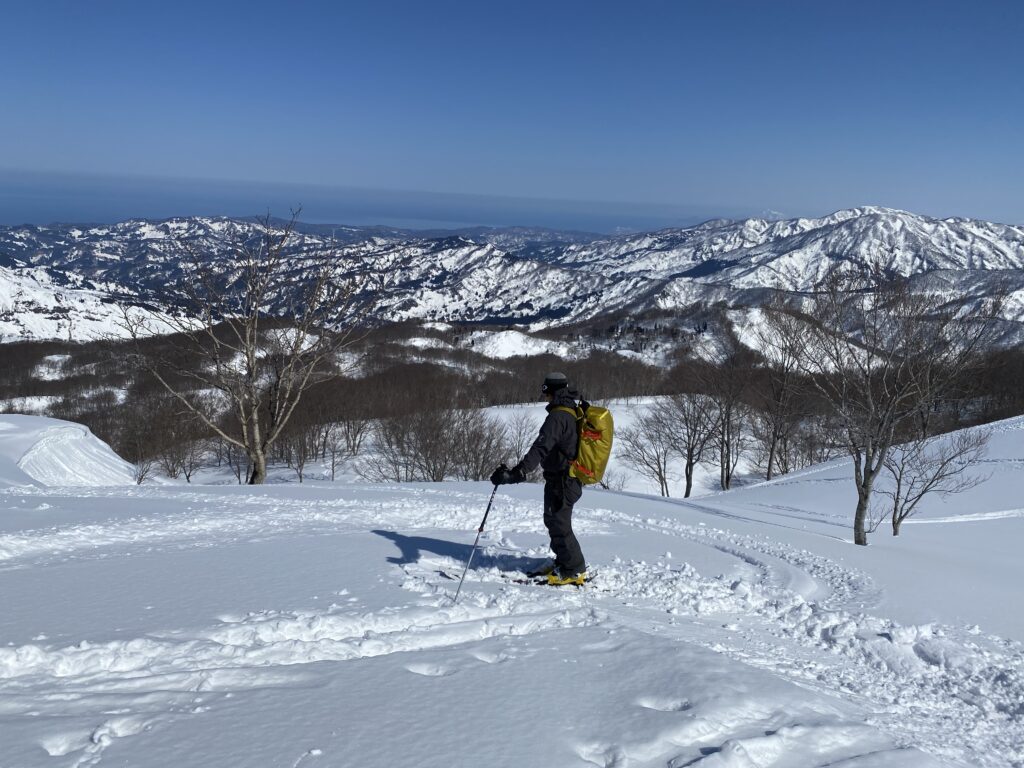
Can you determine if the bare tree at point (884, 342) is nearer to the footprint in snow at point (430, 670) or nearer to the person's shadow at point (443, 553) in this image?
the person's shadow at point (443, 553)

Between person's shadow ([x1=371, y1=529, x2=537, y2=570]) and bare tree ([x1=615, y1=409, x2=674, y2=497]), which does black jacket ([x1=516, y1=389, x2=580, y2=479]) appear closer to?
person's shadow ([x1=371, y1=529, x2=537, y2=570])

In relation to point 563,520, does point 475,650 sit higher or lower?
lower

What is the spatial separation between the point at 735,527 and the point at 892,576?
387cm

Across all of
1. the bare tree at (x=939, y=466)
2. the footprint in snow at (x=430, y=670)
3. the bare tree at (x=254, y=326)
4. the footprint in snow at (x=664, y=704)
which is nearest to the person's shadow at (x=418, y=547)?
the footprint in snow at (x=430, y=670)

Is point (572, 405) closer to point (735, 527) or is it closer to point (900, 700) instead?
point (900, 700)

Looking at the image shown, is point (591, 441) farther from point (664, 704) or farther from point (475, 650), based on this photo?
point (664, 704)

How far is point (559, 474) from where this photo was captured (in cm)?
748

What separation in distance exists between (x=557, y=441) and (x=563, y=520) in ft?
3.15

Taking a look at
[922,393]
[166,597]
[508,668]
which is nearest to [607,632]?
[508,668]

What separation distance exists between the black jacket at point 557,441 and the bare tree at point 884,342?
7695mm

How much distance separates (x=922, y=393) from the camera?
13211 millimetres

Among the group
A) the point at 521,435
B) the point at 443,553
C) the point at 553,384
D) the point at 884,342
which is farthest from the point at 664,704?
the point at 521,435

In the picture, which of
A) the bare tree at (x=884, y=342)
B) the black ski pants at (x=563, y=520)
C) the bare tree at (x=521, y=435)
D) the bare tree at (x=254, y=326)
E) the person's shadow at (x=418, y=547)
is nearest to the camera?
the black ski pants at (x=563, y=520)

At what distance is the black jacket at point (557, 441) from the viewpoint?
7168 millimetres
